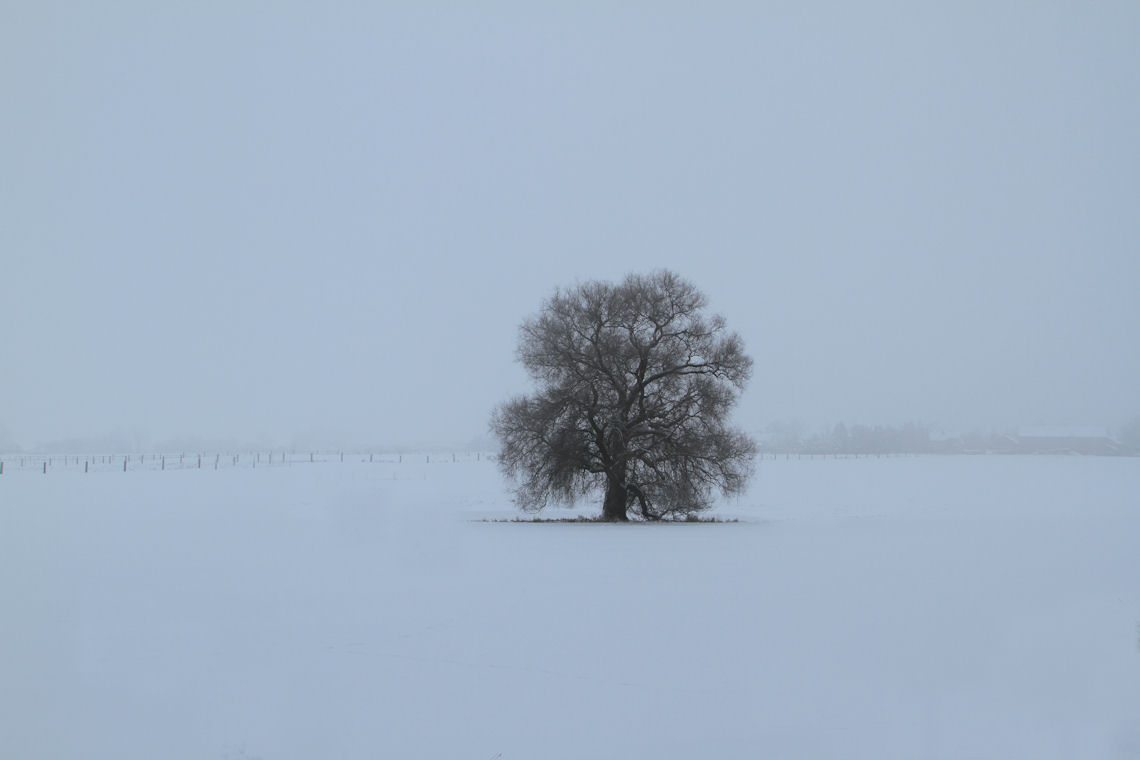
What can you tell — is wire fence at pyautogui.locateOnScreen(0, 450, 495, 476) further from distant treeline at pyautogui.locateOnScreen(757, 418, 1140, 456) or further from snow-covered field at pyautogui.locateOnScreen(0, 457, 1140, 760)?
distant treeline at pyautogui.locateOnScreen(757, 418, 1140, 456)

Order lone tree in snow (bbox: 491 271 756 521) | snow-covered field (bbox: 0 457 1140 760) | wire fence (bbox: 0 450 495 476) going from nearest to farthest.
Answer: snow-covered field (bbox: 0 457 1140 760) → lone tree in snow (bbox: 491 271 756 521) → wire fence (bbox: 0 450 495 476)

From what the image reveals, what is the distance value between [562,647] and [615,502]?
22.3m

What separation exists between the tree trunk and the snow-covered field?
9.33m

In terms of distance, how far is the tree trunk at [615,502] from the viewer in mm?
32906

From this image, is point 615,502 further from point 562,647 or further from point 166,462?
point 166,462

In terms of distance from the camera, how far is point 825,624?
1223 cm

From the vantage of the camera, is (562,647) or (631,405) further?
(631,405)

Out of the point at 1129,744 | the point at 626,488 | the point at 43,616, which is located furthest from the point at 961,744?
the point at 626,488

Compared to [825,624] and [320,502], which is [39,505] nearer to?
[320,502]

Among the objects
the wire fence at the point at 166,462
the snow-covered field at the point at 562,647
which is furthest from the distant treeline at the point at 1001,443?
the snow-covered field at the point at 562,647

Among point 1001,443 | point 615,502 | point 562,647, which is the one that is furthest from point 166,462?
point 1001,443

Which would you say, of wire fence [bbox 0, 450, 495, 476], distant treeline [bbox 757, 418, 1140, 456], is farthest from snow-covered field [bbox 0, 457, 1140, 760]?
distant treeline [bbox 757, 418, 1140, 456]

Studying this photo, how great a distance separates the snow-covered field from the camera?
7902mm

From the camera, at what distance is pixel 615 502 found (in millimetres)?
33062
